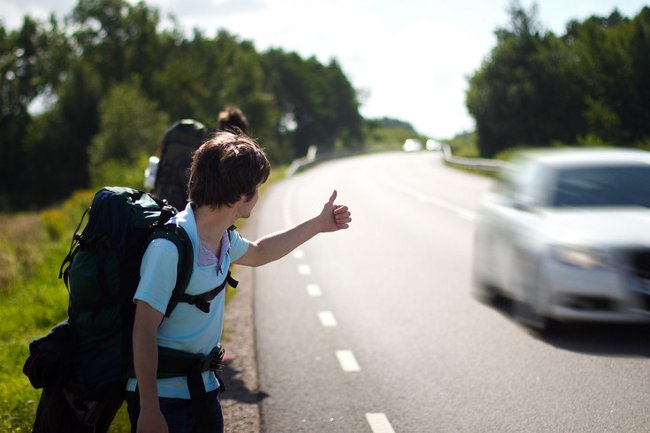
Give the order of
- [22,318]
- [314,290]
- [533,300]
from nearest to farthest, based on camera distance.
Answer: [533,300]
[22,318]
[314,290]

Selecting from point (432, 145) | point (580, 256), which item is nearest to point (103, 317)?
point (580, 256)

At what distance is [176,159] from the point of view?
6.71 meters

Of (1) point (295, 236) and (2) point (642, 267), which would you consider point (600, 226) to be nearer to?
(2) point (642, 267)

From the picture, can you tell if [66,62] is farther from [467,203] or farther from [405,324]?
[405,324]

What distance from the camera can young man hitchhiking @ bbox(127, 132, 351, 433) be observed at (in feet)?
9.67

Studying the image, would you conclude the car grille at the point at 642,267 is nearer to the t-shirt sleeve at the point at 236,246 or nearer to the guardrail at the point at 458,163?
the t-shirt sleeve at the point at 236,246

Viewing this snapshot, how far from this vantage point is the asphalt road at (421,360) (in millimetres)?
5723

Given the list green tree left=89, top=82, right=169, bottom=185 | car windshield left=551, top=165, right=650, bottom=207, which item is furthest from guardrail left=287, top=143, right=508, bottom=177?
car windshield left=551, top=165, right=650, bottom=207

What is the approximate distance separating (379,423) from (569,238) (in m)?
2.60

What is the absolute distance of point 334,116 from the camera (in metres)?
109

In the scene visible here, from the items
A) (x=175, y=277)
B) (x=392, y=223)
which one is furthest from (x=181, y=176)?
(x=392, y=223)

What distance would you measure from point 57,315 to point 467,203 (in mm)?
14713

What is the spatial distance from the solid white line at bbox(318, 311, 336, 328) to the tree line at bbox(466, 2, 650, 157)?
124 feet

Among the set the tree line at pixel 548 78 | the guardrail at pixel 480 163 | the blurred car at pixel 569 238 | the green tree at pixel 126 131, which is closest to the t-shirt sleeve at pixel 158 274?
the blurred car at pixel 569 238
